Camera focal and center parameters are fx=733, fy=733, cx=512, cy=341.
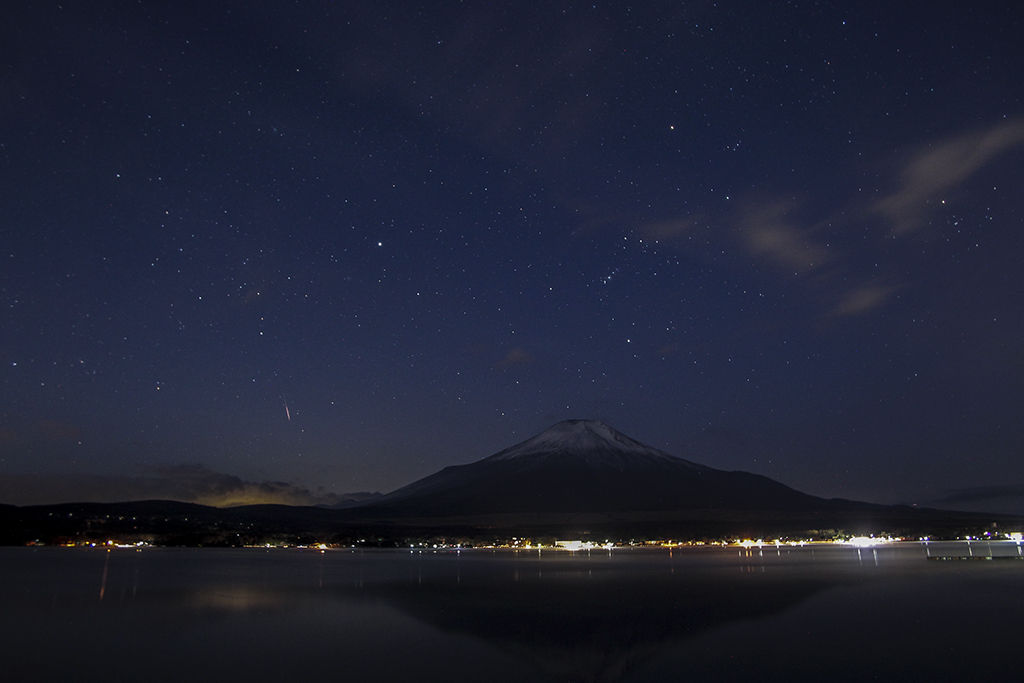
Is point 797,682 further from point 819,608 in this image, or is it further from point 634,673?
point 819,608

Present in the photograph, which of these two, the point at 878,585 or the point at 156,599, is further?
the point at 878,585

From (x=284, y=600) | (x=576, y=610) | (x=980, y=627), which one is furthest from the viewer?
(x=284, y=600)

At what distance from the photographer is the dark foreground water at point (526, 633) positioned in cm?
2045

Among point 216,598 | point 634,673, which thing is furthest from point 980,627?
point 216,598

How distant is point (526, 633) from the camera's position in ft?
90.0

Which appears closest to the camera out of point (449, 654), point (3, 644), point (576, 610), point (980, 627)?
point (449, 654)

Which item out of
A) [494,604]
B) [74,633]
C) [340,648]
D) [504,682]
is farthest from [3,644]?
[494,604]

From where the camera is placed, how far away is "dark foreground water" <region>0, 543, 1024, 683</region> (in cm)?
2045

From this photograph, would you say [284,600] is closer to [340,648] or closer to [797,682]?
[340,648]

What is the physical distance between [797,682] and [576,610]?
17.3 m

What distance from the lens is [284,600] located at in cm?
4294

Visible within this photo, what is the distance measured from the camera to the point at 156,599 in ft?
148

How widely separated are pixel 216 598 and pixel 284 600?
553cm

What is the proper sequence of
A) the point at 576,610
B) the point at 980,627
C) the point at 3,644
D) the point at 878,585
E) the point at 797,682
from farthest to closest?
the point at 878,585 < the point at 576,610 < the point at 980,627 < the point at 3,644 < the point at 797,682
